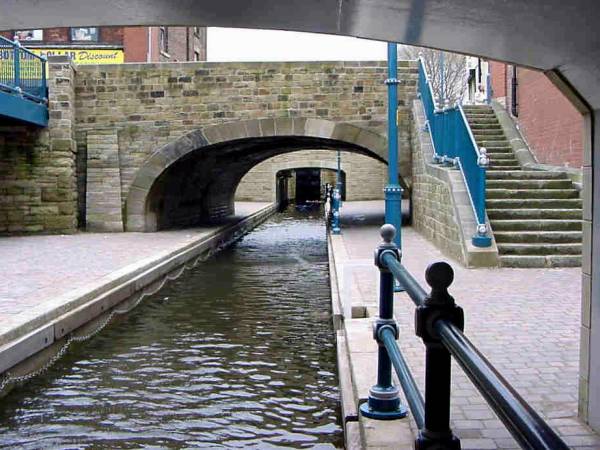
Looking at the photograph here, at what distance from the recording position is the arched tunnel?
1650 cm

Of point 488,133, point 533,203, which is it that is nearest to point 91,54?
point 488,133

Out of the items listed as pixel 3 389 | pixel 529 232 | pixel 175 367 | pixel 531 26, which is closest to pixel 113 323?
pixel 175 367

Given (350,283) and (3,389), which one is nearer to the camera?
(3,389)

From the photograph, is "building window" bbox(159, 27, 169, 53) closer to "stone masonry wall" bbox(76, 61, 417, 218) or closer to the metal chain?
"stone masonry wall" bbox(76, 61, 417, 218)

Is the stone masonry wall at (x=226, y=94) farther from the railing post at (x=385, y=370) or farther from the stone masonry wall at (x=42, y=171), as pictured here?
the railing post at (x=385, y=370)

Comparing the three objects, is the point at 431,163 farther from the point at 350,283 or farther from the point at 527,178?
the point at 350,283

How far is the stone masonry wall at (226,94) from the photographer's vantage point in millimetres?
15477

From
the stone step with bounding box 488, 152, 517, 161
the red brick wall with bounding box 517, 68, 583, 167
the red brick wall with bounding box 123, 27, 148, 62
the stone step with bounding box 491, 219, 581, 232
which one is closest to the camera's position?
the stone step with bounding box 491, 219, 581, 232

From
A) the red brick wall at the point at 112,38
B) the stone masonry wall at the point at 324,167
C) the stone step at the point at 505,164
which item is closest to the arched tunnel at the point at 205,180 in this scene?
the stone step at the point at 505,164

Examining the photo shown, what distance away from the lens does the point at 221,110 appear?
1554 cm

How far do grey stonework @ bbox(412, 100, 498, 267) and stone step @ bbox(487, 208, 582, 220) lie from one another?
501 millimetres

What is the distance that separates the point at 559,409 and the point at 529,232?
19.8ft

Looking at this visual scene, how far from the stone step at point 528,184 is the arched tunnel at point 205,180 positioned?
19.1 feet

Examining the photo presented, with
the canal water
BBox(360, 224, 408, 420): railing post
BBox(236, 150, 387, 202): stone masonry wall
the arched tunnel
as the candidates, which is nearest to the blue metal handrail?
the arched tunnel
